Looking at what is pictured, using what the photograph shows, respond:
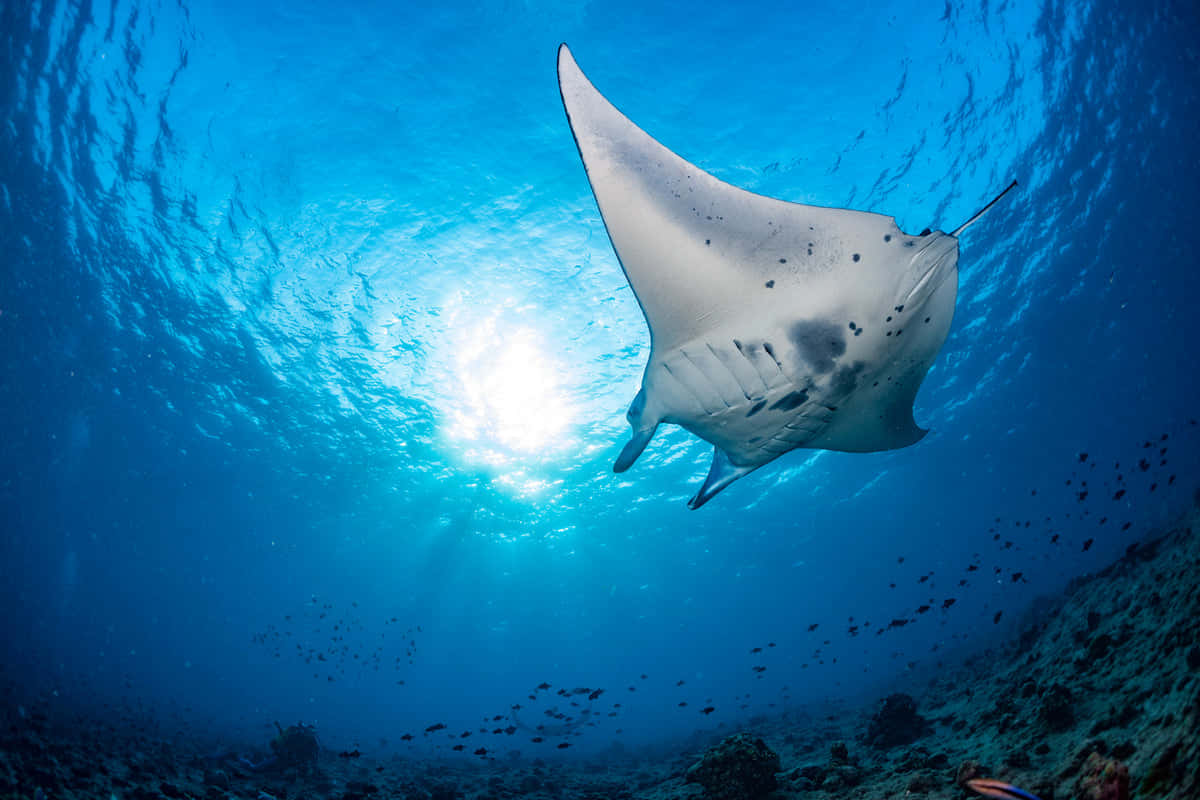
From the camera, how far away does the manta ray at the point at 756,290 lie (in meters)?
2.87

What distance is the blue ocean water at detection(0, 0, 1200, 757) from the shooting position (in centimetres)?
803

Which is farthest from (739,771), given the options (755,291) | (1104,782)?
(755,291)

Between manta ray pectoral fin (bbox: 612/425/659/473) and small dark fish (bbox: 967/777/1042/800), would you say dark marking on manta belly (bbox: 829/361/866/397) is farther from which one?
small dark fish (bbox: 967/777/1042/800)

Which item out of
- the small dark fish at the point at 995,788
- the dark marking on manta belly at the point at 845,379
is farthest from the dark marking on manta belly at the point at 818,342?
the small dark fish at the point at 995,788

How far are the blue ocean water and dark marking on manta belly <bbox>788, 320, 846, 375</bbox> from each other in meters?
6.31

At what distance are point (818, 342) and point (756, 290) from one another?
58 centimetres

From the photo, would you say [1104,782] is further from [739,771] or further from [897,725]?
[897,725]

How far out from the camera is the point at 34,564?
29156mm

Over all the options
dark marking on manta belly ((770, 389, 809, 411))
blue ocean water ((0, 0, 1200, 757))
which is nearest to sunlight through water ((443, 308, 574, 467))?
blue ocean water ((0, 0, 1200, 757))

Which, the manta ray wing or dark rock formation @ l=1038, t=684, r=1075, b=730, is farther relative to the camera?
dark rock formation @ l=1038, t=684, r=1075, b=730

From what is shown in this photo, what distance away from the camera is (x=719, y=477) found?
175 inches

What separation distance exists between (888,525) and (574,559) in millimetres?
16565

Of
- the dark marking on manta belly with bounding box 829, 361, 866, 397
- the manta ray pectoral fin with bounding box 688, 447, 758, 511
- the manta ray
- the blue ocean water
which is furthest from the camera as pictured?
the blue ocean water

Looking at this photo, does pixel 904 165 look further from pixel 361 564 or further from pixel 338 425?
pixel 361 564
